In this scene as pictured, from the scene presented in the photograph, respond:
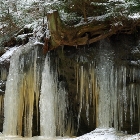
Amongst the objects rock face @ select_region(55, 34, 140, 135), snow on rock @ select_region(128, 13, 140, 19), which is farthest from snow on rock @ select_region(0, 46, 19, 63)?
snow on rock @ select_region(128, 13, 140, 19)

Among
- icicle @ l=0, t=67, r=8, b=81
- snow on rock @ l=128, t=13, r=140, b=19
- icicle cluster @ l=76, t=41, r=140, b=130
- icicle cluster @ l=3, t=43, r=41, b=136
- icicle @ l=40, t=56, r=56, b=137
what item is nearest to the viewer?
snow on rock @ l=128, t=13, r=140, b=19

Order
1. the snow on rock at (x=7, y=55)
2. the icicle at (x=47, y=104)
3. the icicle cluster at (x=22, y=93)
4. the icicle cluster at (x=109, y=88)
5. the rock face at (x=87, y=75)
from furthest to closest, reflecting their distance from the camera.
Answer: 1. the snow on rock at (x=7, y=55)
2. the icicle cluster at (x=22, y=93)
3. the icicle at (x=47, y=104)
4. the rock face at (x=87, y=75)
5. the icicle cluster at (x=109, y=88)

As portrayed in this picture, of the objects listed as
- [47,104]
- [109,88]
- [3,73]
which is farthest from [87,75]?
[3,73]

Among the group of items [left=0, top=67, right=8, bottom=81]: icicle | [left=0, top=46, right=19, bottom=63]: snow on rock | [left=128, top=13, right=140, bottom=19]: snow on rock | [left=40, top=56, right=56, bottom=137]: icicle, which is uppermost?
[left=128, top=13, right=140, bottom=19]: snow on rock

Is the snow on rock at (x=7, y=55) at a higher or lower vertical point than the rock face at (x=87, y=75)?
higher

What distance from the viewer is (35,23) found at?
41.0 feet

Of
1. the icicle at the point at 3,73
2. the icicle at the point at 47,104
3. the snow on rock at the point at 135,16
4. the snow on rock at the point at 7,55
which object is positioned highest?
the snow on rock at the point at 135,16

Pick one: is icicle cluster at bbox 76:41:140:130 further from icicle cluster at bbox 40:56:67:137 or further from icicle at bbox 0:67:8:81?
icicle at bbox 0:67:8:81

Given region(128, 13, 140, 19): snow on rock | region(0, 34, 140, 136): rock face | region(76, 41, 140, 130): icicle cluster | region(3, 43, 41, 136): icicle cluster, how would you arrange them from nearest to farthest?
region(128, 13, 140, 19): snow on rock → region(76, 41, 140, 130): icicle cluster → region(0, 34, 140, 136): rock face → region(3, 43, 41, 136): icicle cluster

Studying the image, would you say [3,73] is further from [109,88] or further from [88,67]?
[109,88]

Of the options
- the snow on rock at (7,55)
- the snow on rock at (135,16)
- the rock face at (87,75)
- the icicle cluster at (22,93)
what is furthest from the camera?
the snow on rock at (7,55)

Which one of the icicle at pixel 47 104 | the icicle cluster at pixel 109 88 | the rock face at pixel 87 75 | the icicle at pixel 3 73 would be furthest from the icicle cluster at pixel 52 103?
the icicle at pixel 3 73

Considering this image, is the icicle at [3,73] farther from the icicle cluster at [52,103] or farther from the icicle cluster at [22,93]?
the icicle cluster at [52,103]

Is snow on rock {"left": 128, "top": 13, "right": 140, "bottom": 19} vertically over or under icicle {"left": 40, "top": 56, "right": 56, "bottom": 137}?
over
